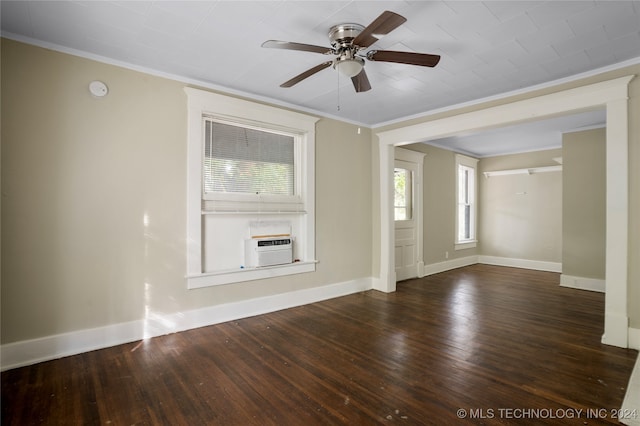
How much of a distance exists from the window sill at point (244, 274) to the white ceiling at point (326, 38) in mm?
2091

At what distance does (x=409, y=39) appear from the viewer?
8.21ft

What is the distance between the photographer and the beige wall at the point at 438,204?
607cm

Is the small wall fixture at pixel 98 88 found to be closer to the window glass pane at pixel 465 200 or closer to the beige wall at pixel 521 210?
the window glass pane at pixel 465 200

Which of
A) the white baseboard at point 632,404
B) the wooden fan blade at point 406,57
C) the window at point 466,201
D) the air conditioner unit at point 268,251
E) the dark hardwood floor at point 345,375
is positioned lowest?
the dark hardwood floor at point 345,375

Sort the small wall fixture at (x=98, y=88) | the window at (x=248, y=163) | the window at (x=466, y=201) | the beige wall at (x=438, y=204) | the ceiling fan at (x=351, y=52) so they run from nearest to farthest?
the ceiling fan at (x=351, y=52)
the small wall fixture at (x=98, y=88)
the window at (x=248, y=163)
the beige wall at (x=438, y=204)
the window at (x=466, y=201)

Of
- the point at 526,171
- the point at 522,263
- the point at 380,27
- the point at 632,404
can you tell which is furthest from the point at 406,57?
the point at 522,263

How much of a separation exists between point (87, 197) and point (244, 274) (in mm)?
1714

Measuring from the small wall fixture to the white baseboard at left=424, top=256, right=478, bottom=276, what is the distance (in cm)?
552

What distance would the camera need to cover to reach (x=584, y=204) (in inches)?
200

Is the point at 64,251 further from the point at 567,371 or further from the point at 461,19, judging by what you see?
the point at 567,371

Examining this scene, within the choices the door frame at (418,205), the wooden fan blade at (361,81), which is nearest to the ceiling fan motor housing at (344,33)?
the wooden fan blade at (361,81)

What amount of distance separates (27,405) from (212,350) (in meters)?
1.20

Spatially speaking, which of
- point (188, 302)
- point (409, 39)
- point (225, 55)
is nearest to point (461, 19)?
point (409, 39)

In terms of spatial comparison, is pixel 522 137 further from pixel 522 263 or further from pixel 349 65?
pixel 349 65
